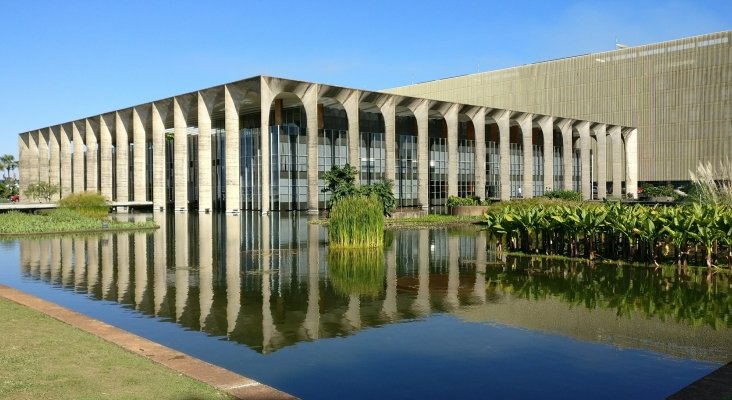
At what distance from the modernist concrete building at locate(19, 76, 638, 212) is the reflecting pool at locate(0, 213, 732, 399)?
30.2 metres

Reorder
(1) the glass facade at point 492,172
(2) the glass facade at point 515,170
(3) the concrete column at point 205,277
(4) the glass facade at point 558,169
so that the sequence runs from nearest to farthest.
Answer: (3) the concrete column at point 205,277 → (1) the glass facade at point 492,172 → (2) the glass facade at point 515,170 → (4) the glass facade at point 558,169

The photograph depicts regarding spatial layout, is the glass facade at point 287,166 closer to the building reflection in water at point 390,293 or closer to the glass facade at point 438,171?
the glass facade at point 438,171

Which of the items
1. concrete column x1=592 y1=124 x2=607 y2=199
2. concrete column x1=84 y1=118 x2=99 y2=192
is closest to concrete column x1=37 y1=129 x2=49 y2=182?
concrete column x1=84 y1=118 x2=99 y2=192

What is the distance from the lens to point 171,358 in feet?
22.8

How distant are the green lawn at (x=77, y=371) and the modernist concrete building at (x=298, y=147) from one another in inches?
1489

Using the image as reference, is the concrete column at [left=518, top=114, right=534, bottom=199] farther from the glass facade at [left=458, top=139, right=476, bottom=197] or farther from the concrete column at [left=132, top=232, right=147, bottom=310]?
the concrete column at [left=132, top=232, right=147, bottom=310]

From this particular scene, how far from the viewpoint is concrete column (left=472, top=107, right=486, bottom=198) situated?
6084 cm

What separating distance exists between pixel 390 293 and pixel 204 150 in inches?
1565

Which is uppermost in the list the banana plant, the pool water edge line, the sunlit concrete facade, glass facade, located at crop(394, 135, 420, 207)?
the sunlit concrete facade

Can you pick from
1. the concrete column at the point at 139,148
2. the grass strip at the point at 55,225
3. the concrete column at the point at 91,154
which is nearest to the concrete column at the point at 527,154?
the concrete column at the point at 139,148

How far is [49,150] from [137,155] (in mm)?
24456

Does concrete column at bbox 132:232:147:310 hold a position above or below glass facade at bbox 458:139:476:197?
below

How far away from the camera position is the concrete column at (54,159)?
7469cm

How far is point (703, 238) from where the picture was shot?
610 inches
